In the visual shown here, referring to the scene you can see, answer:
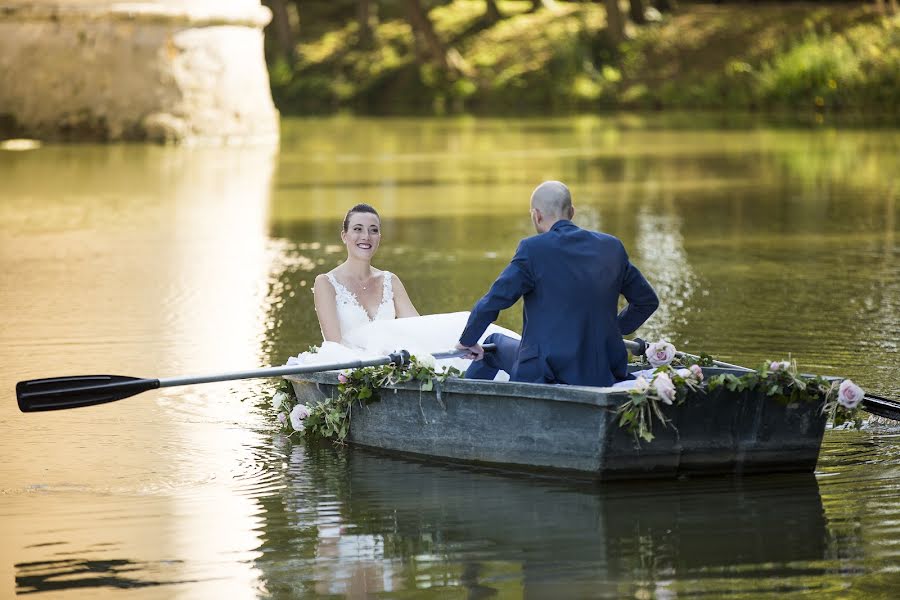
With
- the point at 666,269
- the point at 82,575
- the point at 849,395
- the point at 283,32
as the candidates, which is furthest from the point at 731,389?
the point at 283,32

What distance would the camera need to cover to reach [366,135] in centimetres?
3700

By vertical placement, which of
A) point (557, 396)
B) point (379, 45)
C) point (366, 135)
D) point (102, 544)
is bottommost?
point (102, 544)

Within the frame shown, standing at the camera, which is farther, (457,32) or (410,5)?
(457,32)

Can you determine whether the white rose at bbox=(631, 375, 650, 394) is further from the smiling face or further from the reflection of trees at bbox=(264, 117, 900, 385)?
the reflection of trees at bbox=(264, 117, 900, 385)

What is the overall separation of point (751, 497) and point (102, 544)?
283 centimetres

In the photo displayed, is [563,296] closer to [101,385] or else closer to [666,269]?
[101,385]

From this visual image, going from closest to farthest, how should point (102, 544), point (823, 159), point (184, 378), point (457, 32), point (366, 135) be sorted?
point (102, 544) < point (184, 378) < point (823, 159) < point (366, 135) < point (457, 32)

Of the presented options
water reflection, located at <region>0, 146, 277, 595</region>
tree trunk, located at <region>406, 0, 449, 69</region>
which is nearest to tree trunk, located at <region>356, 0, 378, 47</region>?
tree trunk, located at <region>406, 0, 449, 69</region>

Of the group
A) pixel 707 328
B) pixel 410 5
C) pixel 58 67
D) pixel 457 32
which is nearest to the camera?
pixel 707 328

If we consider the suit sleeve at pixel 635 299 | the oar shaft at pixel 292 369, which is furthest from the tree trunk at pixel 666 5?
the oar shaft at pixel 292 369

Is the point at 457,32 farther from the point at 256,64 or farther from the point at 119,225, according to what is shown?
the point at 119,225

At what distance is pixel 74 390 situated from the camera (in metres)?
8.20

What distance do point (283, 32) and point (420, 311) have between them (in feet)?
149

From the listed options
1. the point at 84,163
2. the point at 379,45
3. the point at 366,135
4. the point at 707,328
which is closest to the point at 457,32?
the point at 379,45
